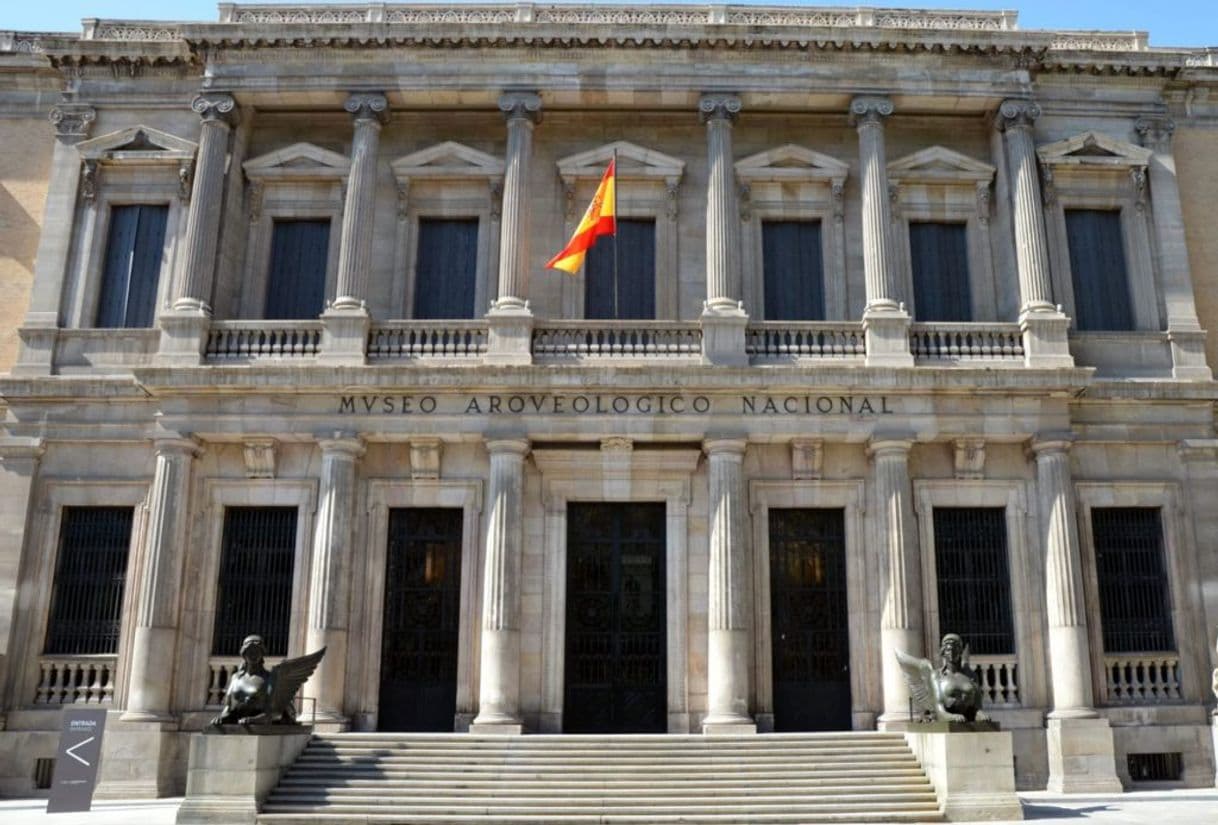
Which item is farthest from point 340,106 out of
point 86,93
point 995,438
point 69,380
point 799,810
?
point 799,810

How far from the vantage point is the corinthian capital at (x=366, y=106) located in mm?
22797

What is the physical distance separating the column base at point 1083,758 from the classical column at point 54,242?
68.1ft

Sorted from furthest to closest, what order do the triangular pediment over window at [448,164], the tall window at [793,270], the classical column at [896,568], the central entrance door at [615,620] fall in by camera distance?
the triangular pediment over window at [448,164], the tall window at [793,270], the central entrance door at [615,620], the classical column at [896,568]

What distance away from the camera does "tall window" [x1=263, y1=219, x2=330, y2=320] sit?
916 inches

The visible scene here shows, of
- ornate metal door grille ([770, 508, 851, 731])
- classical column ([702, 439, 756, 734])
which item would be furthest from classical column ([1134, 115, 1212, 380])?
→ classical column ([702, 439, 756, 734])

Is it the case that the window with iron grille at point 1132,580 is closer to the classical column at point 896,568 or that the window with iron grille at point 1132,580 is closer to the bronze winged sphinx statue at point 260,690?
A: the classical column at point 896,568

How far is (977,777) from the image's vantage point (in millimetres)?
16109

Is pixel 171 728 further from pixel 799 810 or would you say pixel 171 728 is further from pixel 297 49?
pixel 297 49

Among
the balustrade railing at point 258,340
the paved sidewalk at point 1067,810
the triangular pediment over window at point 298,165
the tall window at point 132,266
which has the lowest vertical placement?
the paved sidewalk at point 1067,810

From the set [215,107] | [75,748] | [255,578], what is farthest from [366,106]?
[75,748]

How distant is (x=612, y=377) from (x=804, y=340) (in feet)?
13.2

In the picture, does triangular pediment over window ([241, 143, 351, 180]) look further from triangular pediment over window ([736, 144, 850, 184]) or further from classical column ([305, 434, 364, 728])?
triangular pediment over window ([736, 144, 850, 184])

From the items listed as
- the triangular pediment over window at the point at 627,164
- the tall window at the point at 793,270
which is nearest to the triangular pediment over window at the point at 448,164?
the triangular pediment over window at the point at 627,164

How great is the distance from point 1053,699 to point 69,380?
1996cm
